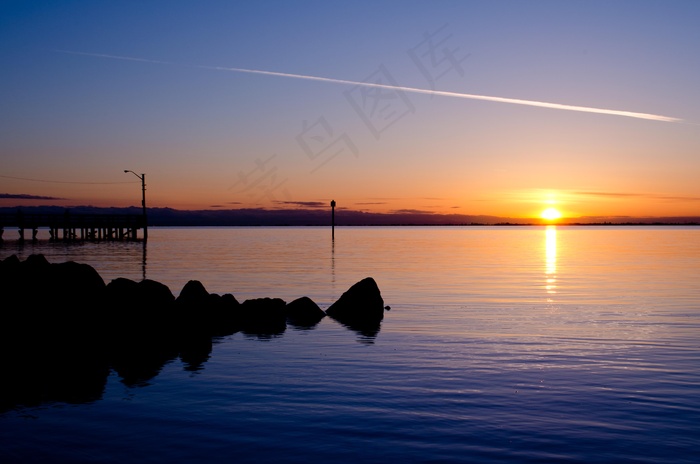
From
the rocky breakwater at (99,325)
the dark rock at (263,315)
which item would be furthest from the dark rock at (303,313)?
the dark rock at (263,315)

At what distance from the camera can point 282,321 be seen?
21.5 m

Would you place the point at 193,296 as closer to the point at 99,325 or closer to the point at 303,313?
the point at 99,325

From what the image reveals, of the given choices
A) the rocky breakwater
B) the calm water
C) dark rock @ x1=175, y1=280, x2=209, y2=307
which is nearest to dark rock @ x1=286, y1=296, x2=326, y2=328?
the rocky breakwater

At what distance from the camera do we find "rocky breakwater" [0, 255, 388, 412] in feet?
48.7

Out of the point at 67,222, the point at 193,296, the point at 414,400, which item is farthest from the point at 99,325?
the point at 67,222

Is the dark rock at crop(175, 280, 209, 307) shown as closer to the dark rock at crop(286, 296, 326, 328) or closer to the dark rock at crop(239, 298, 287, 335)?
the dark rock at crop(239, 298, 287, 335)

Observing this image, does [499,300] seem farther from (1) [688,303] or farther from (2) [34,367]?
(2) [34,367]

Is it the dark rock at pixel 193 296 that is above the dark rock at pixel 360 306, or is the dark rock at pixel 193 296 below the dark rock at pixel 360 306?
above

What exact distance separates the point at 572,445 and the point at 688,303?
68.7 ft

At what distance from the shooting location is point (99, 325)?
1834 centimetres

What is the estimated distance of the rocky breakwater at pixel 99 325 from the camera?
14836 millimetres

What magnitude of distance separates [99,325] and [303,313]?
6.92 meters

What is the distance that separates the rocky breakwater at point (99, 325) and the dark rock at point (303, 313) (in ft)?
1.20

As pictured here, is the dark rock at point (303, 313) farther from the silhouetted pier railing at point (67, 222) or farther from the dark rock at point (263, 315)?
the silhouetted pier railing at point (67, 222)
